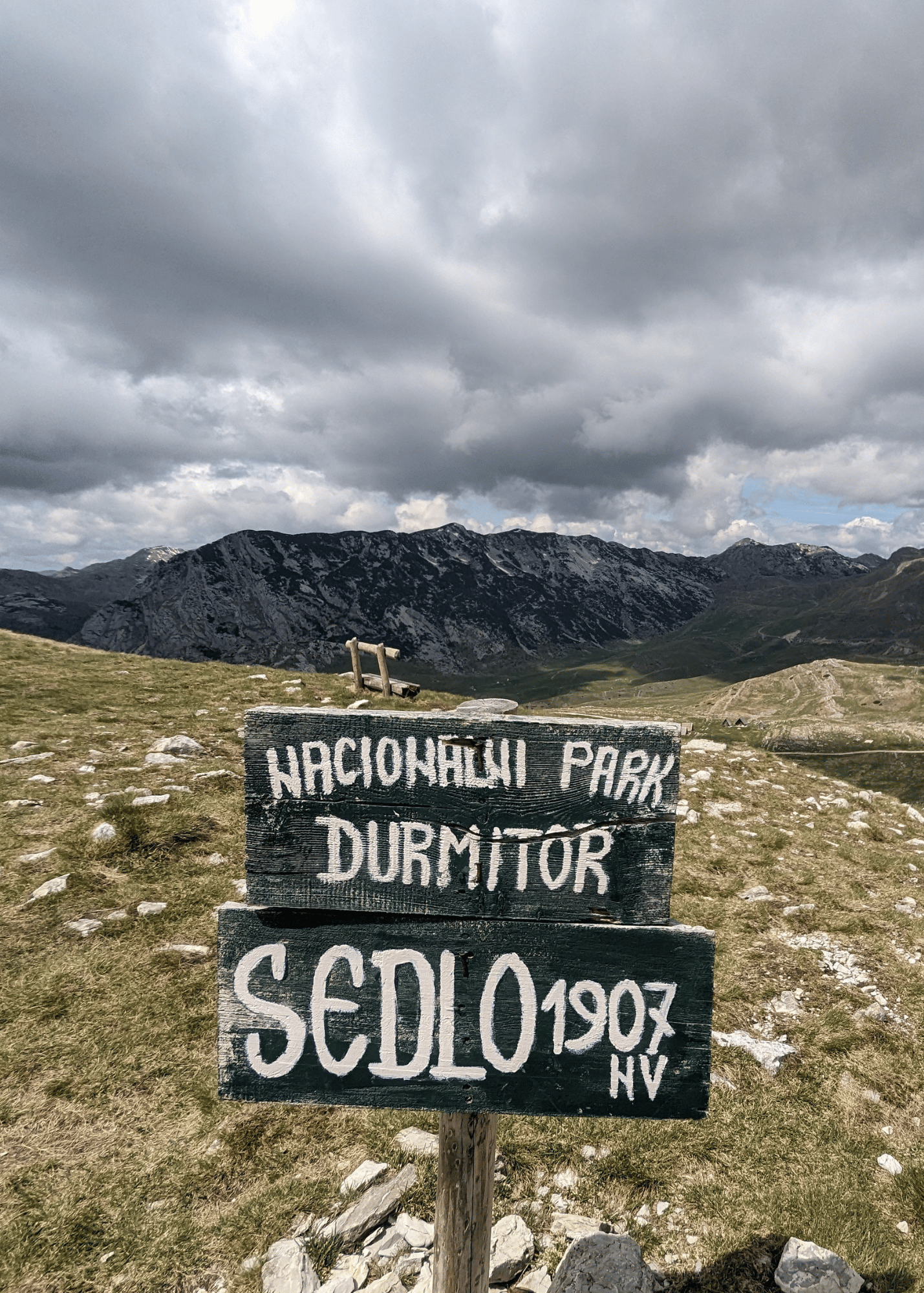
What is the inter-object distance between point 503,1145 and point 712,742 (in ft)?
49.6

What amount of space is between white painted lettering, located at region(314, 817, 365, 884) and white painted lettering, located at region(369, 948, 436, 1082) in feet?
1.47

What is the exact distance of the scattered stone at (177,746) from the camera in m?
12.6

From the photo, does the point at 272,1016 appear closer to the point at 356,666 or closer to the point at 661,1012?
the point at 661,1012

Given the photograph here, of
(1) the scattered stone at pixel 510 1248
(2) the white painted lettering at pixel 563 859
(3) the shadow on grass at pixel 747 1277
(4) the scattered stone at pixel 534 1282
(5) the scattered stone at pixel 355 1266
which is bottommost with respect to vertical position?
(4) the scattered stone at pixel 534 1282

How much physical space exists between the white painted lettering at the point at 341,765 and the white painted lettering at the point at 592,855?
1161 mm

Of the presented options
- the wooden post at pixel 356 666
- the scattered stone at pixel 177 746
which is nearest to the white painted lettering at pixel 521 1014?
the scattered stone at pixel 177 746

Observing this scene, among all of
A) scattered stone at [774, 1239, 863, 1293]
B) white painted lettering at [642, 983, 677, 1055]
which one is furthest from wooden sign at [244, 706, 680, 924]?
scattered stone at [774, 1239, 863, 1293]

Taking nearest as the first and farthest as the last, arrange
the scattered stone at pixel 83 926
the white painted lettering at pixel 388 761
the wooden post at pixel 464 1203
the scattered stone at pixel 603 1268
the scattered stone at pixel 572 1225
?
the white painted lettering at pixel 388 761 → the wooden post at pixel 464 1203 → the scattered stone at pixel 603 1268 → the scattered stone at pixel 572 1225 → the scattered stone at pixel 83 926

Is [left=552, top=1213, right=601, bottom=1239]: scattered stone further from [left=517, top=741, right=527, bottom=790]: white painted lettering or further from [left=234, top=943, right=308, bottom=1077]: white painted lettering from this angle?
[left=517, top=741, right=527, bottom=790]: white painted lettering

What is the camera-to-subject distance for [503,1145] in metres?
5.05

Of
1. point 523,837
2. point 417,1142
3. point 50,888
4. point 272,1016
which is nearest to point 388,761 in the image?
point 523,837

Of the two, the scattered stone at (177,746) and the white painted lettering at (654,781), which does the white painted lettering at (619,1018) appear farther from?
the scattered stone at (177,746)

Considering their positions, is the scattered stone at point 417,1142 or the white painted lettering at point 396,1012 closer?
the white painted lettering at point 396,1012

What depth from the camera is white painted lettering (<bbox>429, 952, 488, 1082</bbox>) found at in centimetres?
296
